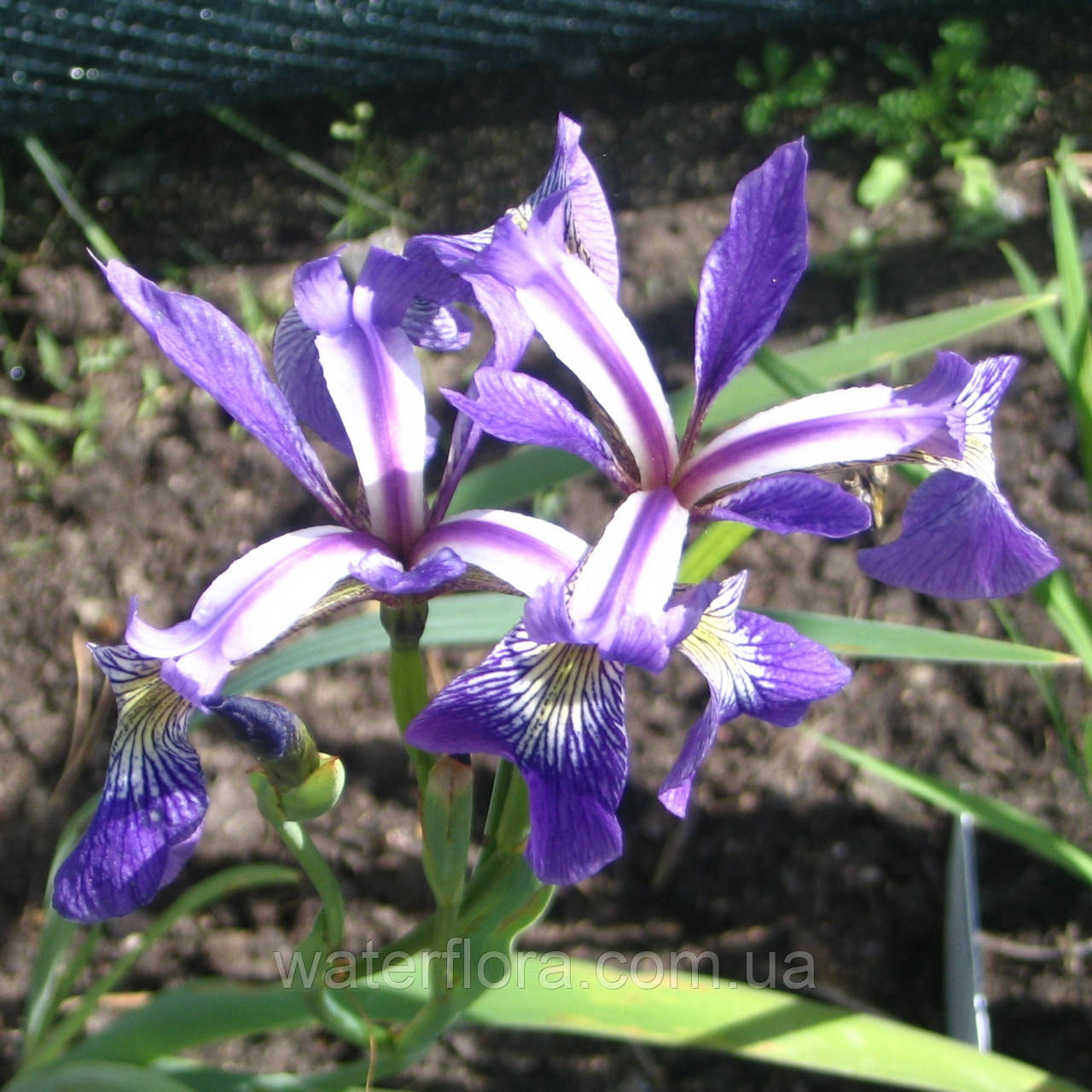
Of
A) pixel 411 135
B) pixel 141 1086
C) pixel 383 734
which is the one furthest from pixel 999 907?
pixel 411 135

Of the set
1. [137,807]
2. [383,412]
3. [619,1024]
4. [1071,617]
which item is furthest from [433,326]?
[1071,617]

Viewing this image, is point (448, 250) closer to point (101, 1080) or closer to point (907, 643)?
point (907, 643)

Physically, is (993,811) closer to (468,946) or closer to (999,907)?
(999,907)

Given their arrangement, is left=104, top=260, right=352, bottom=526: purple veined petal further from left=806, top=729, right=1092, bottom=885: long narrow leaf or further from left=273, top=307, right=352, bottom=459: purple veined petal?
left=806, top=729, right=1092, bottom=885: long narrow leaf

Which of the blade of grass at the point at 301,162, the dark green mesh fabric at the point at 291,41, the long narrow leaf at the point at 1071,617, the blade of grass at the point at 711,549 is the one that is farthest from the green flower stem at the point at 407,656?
the dark green mesh fabric at the point at 291,41

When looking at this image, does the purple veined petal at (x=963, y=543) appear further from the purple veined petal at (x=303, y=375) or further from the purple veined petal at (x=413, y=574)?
the purple veined petal at (x=303, y=375)
